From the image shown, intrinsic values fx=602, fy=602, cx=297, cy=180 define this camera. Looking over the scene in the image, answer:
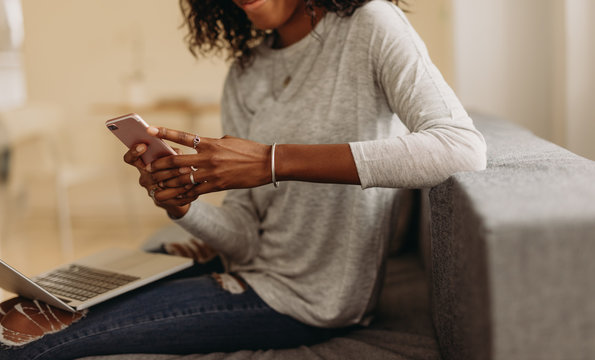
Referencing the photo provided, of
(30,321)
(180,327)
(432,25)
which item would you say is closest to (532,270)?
(180,327)

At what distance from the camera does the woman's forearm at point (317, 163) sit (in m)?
0.83

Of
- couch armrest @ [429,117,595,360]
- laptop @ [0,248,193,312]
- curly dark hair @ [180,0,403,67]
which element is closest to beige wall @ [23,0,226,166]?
curly dark hair @ [180,0,403,67]

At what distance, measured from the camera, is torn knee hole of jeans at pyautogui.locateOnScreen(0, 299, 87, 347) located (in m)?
1.01

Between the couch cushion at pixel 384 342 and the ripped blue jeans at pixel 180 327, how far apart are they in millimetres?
18

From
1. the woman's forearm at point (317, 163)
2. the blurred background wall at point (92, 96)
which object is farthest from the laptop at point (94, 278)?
the blurred background wall at point (92, 96)

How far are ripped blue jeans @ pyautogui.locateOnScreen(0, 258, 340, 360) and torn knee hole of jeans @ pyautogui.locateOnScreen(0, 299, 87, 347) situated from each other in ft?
0.04

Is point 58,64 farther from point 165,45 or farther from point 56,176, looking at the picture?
point 56,176

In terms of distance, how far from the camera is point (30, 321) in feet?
3.38

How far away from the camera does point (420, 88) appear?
2.87 ft

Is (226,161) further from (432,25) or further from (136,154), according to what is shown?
(432,25)

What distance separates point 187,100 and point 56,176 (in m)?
0.76

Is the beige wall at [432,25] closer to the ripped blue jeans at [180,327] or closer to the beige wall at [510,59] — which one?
the beige wall at [510,59]

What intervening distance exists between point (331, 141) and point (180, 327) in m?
0.42

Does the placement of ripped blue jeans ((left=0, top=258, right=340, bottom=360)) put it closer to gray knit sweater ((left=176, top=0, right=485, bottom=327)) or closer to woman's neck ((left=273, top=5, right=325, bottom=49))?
gray knit sweater ((left=176, top=0, right=485, bottom=327))
